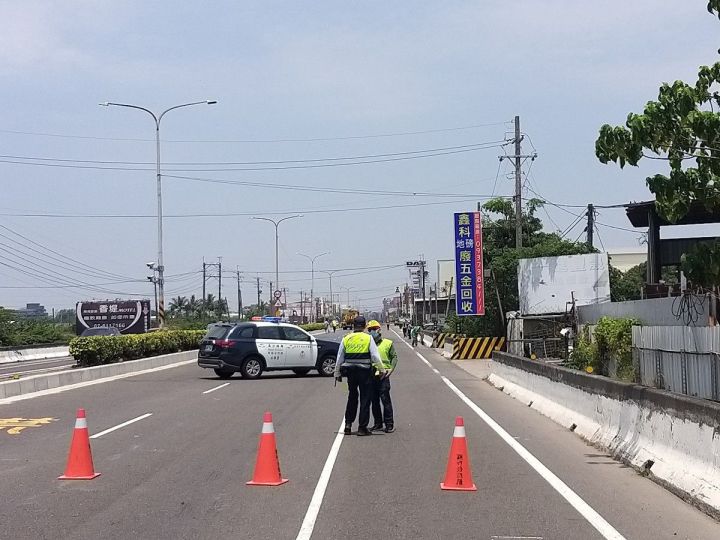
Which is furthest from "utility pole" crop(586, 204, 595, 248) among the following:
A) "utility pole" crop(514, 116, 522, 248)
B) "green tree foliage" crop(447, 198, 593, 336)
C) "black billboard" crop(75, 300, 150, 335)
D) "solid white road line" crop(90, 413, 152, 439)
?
"solid white road line" crop(90, 413, 152, 439)

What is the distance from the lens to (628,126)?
8.77 meters

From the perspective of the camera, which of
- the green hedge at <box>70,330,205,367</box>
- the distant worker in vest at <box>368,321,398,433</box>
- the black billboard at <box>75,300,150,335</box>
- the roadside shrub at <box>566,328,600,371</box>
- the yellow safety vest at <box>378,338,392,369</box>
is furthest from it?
the black billboard at <box>75,300,150,335</box>

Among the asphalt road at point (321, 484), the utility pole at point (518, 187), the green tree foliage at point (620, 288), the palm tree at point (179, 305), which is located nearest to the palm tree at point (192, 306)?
the palm tree at point (179, 305)

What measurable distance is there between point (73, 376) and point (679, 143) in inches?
768

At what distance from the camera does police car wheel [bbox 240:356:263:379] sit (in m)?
26.2

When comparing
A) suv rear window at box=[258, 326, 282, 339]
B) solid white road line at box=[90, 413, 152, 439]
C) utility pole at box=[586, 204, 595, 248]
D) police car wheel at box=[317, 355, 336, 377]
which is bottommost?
solid white road line at box=[90, 413, 152, 439]

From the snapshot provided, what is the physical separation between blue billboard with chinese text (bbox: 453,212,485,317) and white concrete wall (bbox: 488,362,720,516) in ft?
84.9

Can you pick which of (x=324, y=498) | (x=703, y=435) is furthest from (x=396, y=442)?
(x=703, y=435)

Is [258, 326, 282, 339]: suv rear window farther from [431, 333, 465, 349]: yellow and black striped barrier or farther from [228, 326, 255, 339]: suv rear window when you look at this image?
[431, 333, 465, 349]: yellow and black striped barrier

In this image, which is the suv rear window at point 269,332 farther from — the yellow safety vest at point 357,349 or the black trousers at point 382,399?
the yellow safety vest at point 357,349

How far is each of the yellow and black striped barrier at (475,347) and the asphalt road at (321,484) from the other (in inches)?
985

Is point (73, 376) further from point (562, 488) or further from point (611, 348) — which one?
point (562, 488)

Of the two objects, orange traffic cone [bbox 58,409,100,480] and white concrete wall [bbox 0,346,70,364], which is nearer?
orange traffic cone [bbox 58,409,100,480]

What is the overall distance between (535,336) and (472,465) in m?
24.1
